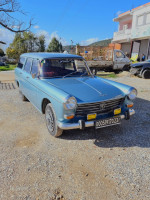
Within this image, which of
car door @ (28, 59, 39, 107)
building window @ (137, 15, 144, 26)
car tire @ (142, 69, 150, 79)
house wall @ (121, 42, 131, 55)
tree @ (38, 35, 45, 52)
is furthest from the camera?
tree @ (38, 35, 45, 52)

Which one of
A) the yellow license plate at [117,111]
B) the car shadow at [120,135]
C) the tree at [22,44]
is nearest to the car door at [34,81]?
the car shadow at [120,135]

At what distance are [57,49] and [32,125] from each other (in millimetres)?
47687

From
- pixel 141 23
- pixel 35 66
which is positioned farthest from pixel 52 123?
pixel 141 23

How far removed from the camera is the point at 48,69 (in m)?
4.04

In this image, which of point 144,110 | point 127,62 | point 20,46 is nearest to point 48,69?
point 144,110

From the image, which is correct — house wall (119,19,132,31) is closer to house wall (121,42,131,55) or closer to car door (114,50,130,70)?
house wall (121,42,131,55)

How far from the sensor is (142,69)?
11.1m

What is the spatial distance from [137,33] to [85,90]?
2002cm

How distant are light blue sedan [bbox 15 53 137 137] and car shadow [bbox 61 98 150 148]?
0.40 meters

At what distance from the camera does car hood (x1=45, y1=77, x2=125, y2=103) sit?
3.09 m

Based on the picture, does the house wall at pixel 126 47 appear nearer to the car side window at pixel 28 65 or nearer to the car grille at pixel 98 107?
the car side window at pixel 28 65

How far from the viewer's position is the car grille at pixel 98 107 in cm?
Answer: 300

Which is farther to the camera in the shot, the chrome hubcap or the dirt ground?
the chrome hubcap

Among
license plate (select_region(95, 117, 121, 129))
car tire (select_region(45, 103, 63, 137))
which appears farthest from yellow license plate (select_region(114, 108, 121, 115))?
car tire (select_region(45, 103, 63, 137))
